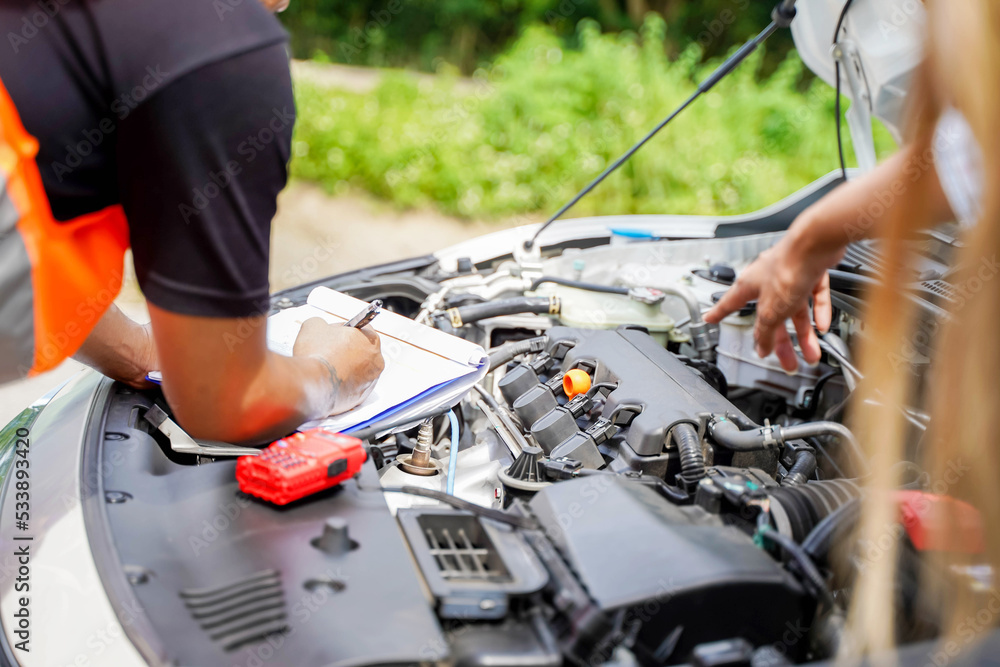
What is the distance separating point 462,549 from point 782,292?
0.61 metres

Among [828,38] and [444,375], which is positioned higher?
[828,38]

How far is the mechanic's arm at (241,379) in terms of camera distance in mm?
1130

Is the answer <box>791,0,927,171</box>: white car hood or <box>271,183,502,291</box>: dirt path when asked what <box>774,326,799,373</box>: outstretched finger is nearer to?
<box>791,0,927,171</box>: white car hood

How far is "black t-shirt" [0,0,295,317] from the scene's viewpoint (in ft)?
3.37

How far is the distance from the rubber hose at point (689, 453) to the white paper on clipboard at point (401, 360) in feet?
1.40

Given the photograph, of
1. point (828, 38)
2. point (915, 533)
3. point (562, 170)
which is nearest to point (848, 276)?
point (828, 38)

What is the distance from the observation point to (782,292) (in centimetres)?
115

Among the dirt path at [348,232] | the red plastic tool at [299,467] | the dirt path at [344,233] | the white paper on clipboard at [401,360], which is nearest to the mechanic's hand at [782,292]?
the white paper on clipboard at [401,360]

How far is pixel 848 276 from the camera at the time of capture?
6.36 feet

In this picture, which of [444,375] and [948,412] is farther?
[444,375]

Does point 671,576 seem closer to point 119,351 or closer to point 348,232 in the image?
point 119,351

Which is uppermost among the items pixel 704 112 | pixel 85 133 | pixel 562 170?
pixel 85 133

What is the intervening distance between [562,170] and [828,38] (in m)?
4.06

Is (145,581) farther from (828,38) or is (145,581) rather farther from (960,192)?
(828,38)
